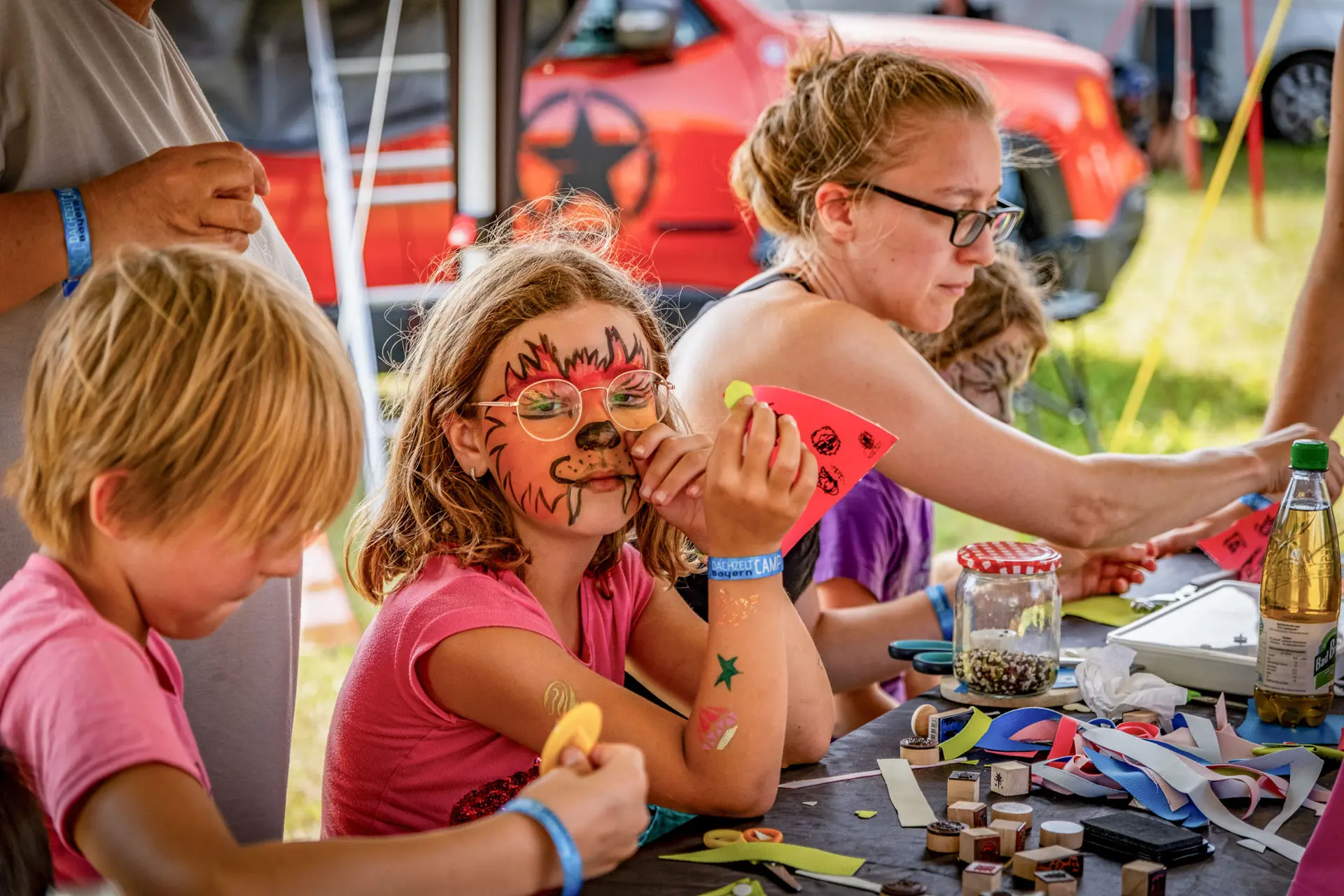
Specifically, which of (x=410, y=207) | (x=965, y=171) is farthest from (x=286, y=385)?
(x=410, y=207)

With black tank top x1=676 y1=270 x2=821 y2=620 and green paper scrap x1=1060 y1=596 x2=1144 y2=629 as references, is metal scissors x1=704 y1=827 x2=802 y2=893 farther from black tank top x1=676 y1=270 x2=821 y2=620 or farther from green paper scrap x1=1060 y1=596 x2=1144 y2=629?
green paper scrap x1=1060 y1=596 x2=1144 y2=629

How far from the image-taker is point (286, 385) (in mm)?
1201

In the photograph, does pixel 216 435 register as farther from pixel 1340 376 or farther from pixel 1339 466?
pixel 1340 376

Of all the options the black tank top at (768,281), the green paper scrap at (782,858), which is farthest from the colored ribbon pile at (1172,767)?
the black tank top at (768,281)

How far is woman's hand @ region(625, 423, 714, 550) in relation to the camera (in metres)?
1.69

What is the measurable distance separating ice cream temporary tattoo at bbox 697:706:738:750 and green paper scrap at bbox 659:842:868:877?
13 cm

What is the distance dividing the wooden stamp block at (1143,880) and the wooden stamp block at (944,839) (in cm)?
17

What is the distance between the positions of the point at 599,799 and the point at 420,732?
20.0 inches

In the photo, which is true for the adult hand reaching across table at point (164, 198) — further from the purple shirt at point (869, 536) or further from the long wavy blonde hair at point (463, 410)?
the purple shirt at point (869, 536)

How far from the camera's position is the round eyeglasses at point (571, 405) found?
1.68 metres

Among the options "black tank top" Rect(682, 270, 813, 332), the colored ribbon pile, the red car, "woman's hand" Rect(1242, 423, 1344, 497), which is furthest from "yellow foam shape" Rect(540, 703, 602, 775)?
the red car

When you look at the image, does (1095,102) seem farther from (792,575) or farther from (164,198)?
(164,198)

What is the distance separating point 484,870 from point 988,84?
180cm

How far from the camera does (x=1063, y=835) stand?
1.36m
